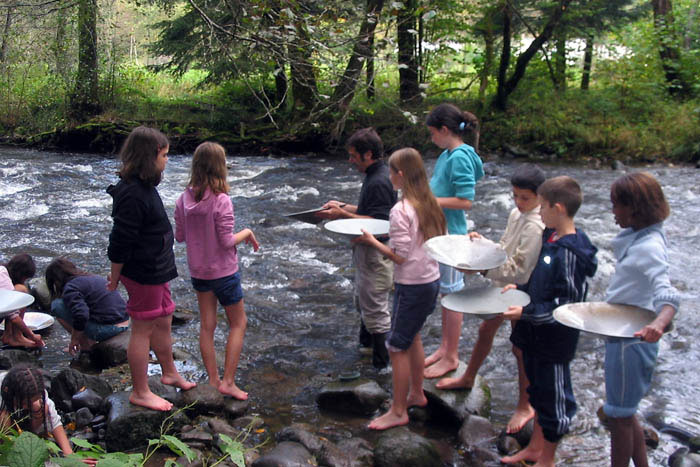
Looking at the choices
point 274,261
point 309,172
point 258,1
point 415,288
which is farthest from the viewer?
point 309,172

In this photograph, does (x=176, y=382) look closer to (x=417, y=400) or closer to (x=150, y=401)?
(x=150, y=401)

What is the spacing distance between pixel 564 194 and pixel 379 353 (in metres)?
2.25

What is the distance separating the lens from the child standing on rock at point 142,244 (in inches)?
150

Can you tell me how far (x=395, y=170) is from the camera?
4078 mm

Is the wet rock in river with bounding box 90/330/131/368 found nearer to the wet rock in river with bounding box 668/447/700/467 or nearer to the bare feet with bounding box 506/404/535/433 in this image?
the bare feet with bounding box 506/404/535/433

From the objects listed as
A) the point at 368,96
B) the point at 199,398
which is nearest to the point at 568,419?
the point at 199,398

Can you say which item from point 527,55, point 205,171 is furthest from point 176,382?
point 527,55

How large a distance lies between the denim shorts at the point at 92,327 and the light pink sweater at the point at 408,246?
2.67 metres

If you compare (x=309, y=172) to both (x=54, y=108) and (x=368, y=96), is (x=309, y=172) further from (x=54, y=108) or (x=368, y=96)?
(x=54, y=108)

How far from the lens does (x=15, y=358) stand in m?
5.07

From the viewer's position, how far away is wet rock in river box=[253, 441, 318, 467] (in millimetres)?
3555

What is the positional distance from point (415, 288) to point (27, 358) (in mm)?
3338

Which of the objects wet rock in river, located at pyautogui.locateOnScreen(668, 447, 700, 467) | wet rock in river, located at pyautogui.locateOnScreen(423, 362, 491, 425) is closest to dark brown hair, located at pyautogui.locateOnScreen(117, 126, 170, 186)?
wet rock in river, located at pyautogui.locateOnScreen(423, 362, 491, 425)

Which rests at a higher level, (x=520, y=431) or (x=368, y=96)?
(x=368, y=96)
